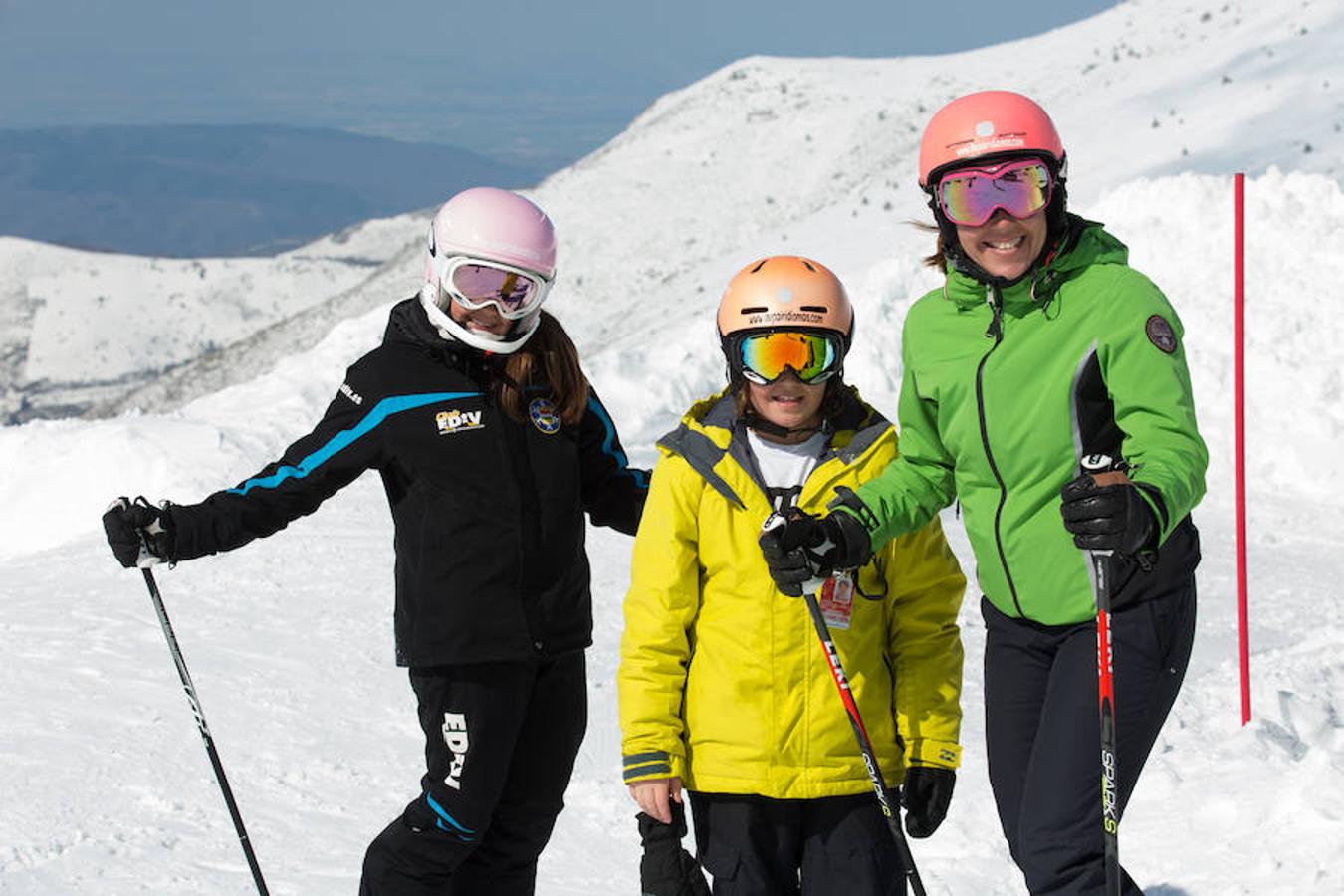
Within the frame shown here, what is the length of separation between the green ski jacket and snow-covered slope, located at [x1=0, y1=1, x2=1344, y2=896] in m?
2.15

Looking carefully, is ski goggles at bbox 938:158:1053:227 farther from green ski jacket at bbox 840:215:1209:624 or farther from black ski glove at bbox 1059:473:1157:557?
black ski glove at bbox 1059:473:1157:557

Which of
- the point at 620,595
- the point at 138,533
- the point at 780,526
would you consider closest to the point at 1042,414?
the point at 780,526

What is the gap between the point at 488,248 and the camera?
418 centimetres

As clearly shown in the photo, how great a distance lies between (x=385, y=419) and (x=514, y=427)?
371 millimetres

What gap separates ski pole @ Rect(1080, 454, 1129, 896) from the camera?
10.9 feet

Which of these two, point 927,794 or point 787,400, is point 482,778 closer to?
point 927,794

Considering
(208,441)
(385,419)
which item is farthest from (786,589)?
(208,441)

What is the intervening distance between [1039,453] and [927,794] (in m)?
0.92

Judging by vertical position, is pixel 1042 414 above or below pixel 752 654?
above

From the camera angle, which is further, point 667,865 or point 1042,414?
point 667,865

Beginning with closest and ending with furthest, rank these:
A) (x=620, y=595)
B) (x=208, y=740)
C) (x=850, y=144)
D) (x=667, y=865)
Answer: (x=667, y=865)
(x=208, y=740)
(x=620, y=595)
(x=850, y=144)

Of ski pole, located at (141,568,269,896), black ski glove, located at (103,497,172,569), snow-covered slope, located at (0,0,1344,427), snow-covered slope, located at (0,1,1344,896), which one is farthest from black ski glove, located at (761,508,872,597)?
snow-covered slope, located at (0,0,1344,427)

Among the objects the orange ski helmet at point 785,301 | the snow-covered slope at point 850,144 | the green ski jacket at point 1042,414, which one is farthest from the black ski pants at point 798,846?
the snow-covered slope at point 850,144

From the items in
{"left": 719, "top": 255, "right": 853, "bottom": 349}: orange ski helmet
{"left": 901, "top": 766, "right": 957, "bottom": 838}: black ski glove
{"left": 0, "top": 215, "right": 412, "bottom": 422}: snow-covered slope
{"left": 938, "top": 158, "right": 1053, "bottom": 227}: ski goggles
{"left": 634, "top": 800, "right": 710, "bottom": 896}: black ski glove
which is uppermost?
{"left": 0, "top": 215, "right": 412, "bottom": 422}: snow-covered slope
